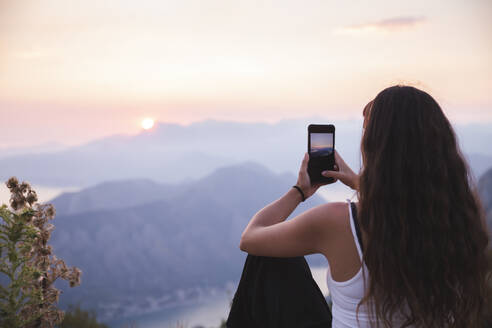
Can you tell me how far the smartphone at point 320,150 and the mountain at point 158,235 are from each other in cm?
1514

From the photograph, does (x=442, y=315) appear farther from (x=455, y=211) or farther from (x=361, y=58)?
(x=361, y=58)

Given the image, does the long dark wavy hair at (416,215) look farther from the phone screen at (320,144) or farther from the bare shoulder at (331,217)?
the phone screen at (320,144)

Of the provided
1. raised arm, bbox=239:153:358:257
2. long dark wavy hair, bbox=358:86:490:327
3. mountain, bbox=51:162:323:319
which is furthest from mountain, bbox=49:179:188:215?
long dark wavy hair, bbox=358:86:490:327

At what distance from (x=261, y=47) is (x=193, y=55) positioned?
236 centimetres

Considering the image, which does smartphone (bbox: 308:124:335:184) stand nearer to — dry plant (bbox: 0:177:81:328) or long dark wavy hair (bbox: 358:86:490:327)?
long dark wavy hair (bbox: 358:86:490:327)

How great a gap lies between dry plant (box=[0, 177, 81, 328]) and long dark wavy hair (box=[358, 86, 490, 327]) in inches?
65.4

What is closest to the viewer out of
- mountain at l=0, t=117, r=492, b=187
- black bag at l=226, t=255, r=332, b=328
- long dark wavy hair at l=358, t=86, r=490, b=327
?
long dark wavy hair at l=358, t=86, r=490, b=327

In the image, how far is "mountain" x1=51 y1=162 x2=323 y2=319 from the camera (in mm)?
20203

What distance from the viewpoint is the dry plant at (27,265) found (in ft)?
6.18

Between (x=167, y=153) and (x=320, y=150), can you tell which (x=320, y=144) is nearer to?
(x=320, y=150)

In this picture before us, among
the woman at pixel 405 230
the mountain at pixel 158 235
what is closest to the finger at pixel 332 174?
the woman at pixel 405 230

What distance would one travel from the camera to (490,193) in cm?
1161

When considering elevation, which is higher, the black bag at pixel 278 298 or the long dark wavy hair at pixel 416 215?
the long dark wavy hair at pixel 416 215

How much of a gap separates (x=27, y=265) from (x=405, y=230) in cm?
193
